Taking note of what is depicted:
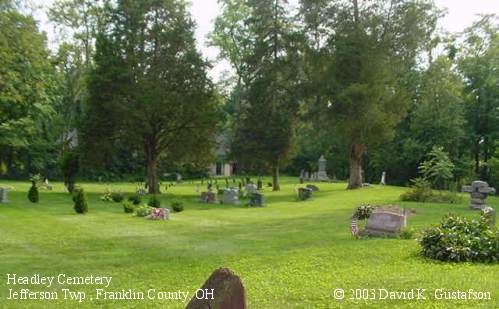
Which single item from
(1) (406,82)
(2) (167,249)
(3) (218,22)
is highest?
(3) (218,22)

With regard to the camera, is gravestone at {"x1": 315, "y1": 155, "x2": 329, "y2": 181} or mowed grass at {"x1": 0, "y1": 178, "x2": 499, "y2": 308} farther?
gravestone at {"x1": 315, "y1": 155, "x2": 329, "y2": 181}

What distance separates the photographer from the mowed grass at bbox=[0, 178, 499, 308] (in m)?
7.84

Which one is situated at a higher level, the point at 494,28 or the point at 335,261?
the point at 494,28

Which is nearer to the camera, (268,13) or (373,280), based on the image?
(373,280)

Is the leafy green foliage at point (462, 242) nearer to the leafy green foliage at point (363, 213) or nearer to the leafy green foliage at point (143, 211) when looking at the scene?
the leafy green foliage at point (363, 213)

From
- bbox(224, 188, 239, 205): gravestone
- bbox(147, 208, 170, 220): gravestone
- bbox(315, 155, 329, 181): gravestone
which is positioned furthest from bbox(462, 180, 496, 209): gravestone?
bbox(315, 155, 329, 181): gravestone

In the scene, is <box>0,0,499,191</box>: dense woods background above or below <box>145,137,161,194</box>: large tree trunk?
above

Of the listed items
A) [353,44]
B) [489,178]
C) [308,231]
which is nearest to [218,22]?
[353,44]

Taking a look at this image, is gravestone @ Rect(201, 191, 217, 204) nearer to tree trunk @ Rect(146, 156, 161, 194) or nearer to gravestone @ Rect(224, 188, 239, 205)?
gravestone @ Rect(224, 188, 239, 205)

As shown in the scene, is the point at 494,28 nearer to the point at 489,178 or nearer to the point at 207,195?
the point at 489,178

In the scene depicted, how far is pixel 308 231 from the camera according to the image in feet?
49.7

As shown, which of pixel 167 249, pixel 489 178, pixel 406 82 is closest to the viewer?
pixel 167 249

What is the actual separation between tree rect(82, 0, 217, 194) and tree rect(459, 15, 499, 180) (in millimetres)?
26465

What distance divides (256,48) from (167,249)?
29.4 meters
